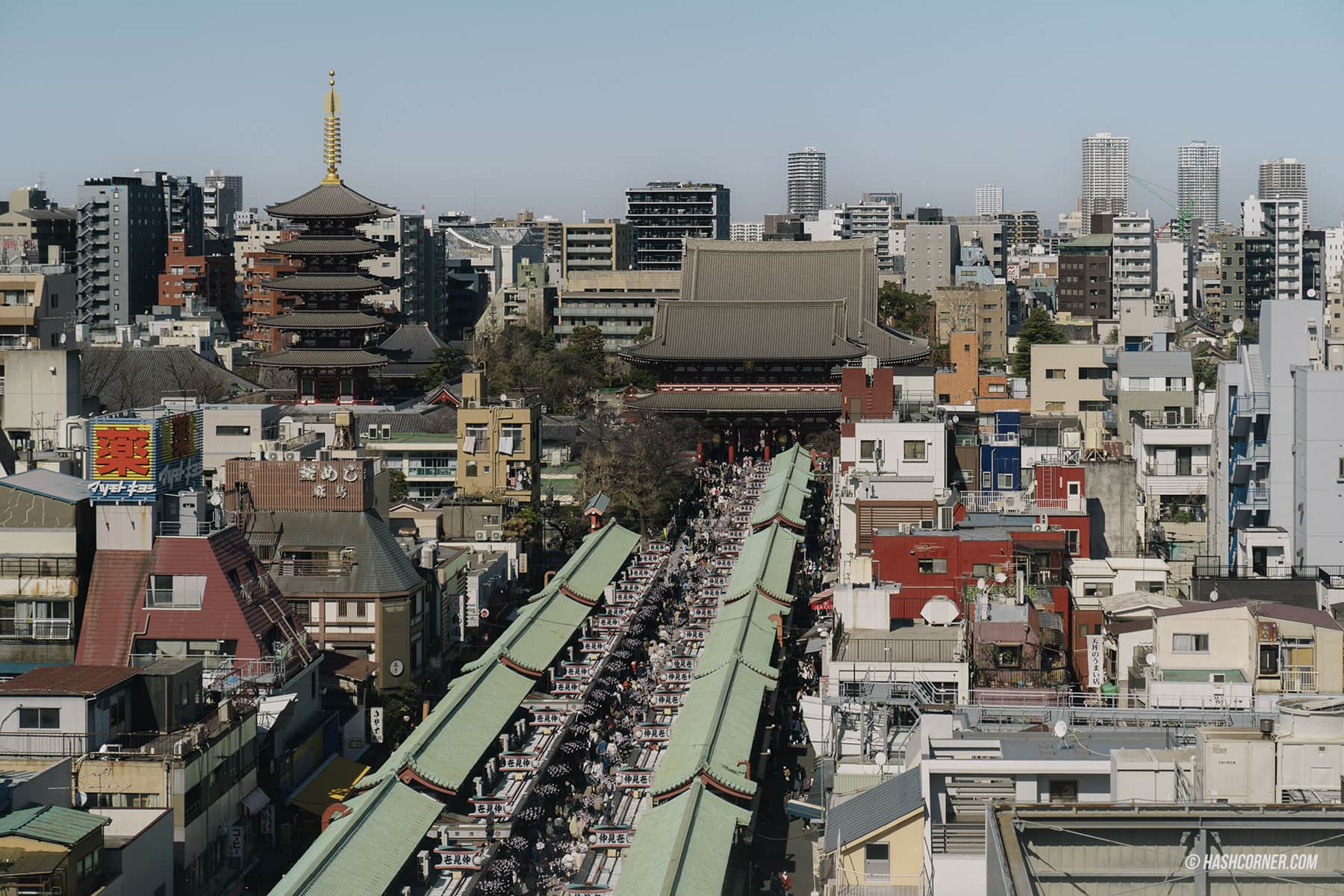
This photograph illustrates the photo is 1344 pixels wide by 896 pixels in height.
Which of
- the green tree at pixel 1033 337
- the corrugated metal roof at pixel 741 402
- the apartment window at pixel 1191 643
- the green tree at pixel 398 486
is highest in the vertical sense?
the green tree at pixel 1033 337

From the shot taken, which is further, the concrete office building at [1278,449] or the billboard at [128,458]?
the concrete office building at [1278,449]

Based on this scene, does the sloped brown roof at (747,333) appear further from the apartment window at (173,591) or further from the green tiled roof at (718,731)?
the apartment window at (173,591)

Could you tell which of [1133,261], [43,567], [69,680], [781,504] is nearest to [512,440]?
[781,504]

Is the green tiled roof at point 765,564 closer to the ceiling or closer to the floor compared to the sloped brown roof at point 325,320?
closer to the floor

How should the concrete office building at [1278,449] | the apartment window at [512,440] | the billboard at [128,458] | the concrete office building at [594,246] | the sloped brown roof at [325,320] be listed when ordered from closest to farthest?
the billboard at [128,458] < the concrete office building at [1278,449] < the apartment window at [512,440] < the sloped brown roof at [325,320] < the concrete office building at [594,246]

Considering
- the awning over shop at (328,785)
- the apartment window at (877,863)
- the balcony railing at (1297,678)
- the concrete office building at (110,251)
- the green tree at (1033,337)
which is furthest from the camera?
the concrete office building at (110,251)

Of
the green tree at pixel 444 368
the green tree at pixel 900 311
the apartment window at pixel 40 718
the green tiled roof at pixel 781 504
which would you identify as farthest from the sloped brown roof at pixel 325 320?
the apartment window at pixel 40 718
